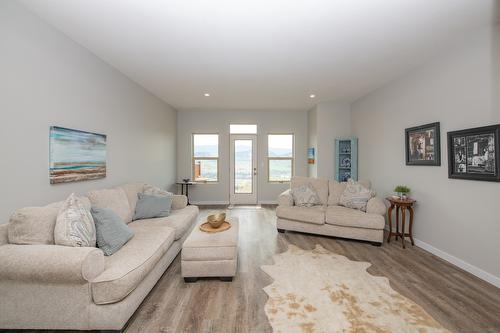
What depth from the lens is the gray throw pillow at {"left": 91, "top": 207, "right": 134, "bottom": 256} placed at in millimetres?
2018

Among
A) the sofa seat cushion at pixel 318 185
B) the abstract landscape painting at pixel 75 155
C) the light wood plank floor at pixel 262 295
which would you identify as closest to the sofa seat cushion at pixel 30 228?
the abstract landscape painting at pixel 75 155

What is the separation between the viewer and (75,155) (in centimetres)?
270

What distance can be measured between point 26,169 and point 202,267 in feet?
6.36

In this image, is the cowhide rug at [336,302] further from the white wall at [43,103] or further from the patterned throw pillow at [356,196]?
the white wall at [43,103]

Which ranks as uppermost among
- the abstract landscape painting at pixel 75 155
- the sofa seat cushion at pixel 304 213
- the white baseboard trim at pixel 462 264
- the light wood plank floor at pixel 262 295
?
the abstract landscape painting at pixel 75 155

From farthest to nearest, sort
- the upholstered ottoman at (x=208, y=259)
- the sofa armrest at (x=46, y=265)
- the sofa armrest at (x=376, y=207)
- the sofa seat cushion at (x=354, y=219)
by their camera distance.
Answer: the sofa armrest at (x=376, y=207) < the sofa seat cushion at (x=354, y=219) < the upholstered ottoman at (x=208, y=259) < the sofa armrest at (x=46, y=265)

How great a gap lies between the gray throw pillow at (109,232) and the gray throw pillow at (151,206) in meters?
0.87

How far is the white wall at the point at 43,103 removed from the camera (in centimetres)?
196

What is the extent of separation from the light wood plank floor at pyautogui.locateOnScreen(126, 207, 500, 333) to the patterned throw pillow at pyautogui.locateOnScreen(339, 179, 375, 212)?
0.76m

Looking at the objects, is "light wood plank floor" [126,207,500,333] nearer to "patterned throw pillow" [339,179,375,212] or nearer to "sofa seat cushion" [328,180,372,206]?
"patterned throw pillow" [339,179,375,212]

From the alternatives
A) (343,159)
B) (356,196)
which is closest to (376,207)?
(356,196)

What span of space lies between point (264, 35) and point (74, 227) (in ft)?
8.69

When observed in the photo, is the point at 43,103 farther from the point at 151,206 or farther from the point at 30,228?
the point at 151,206

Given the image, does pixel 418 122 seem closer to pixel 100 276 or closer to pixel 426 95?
pixel 426 95
